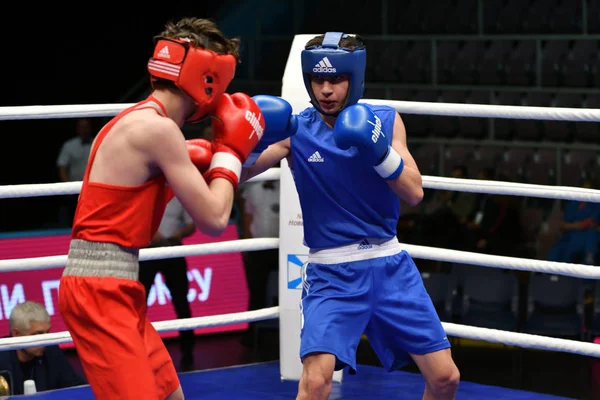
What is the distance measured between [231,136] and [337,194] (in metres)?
0.63

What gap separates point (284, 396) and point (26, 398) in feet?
3.06

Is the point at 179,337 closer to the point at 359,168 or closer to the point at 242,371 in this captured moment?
the point at 242,371

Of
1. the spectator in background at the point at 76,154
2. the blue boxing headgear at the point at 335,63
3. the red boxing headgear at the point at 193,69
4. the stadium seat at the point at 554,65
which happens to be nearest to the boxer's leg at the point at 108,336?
the red boxing headgear at the point at 193,69

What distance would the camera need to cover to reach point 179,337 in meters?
6.89

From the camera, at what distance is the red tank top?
229cm

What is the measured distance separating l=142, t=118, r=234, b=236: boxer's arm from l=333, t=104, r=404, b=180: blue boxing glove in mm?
580

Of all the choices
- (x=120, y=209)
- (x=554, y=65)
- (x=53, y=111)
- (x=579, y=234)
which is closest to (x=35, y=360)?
(x=53, y=111)

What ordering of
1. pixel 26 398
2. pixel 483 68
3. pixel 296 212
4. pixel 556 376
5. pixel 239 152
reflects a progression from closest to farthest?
pixel 239 152
pixel 26 398
pixel 296 212
pixel 556 376
pixel 483 68

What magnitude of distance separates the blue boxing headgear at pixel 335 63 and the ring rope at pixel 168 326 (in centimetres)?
104

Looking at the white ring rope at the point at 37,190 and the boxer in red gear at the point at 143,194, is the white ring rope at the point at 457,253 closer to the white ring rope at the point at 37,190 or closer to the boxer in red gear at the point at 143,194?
the white ring rope at the point at 37,190

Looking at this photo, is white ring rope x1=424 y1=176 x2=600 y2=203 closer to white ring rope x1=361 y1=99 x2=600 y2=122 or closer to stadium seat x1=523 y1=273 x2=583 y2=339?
white ring rope x1=361 y1=99 x2=600 y2=122

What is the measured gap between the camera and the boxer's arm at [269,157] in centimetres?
299

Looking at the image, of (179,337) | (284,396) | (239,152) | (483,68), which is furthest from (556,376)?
(239,152)

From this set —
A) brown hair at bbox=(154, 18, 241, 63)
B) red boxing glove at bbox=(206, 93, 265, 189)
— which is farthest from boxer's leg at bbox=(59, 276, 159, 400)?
brown hair at bbox=(154, 18, 241, 63)
